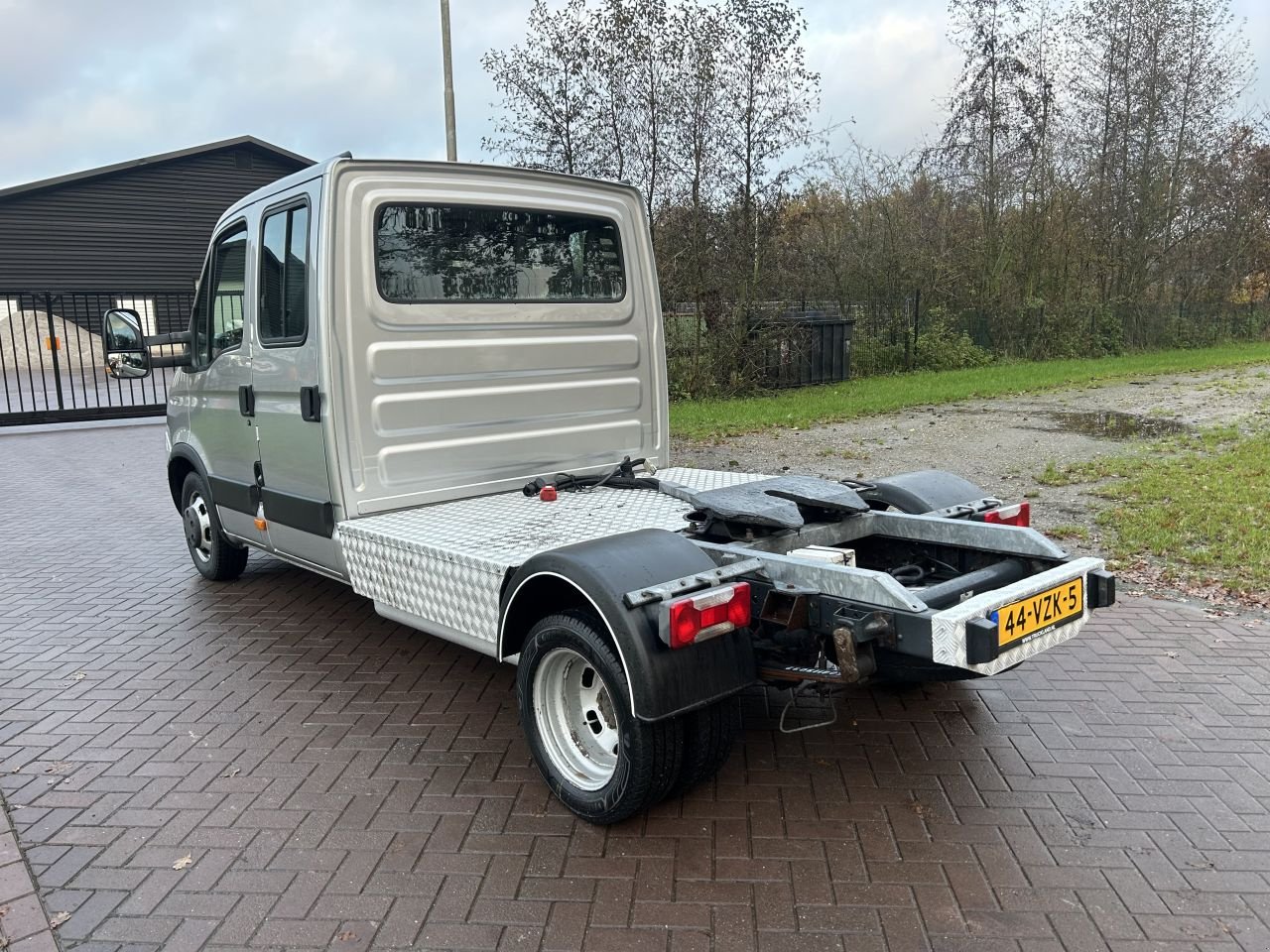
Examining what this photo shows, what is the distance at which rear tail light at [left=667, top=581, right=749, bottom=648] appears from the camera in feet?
9.12

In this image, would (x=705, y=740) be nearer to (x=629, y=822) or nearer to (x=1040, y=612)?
(x=629, y=822)

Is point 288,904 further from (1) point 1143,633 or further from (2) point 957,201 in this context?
(2) point 957,201

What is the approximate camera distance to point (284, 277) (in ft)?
15.4

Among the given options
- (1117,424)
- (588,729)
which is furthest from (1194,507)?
(588,729)

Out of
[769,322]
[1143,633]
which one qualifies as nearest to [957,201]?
[769,322]

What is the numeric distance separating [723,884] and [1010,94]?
82.8ft

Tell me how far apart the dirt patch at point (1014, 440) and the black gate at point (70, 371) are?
6.82m

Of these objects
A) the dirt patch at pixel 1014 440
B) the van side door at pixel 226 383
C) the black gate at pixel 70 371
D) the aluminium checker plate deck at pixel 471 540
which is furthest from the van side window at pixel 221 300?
the dirt patch at pixel 1014 440

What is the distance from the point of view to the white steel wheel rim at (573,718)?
10.9 ft

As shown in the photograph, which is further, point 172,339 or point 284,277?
point 172,339

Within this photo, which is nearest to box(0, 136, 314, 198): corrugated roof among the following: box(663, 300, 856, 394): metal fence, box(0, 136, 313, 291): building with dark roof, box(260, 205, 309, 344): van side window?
box(0, 136, 313, 291): building with dark roof

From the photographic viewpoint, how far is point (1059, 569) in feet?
10.5

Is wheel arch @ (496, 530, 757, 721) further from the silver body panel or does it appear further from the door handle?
the door handle

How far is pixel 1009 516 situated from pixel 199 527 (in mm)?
5114
